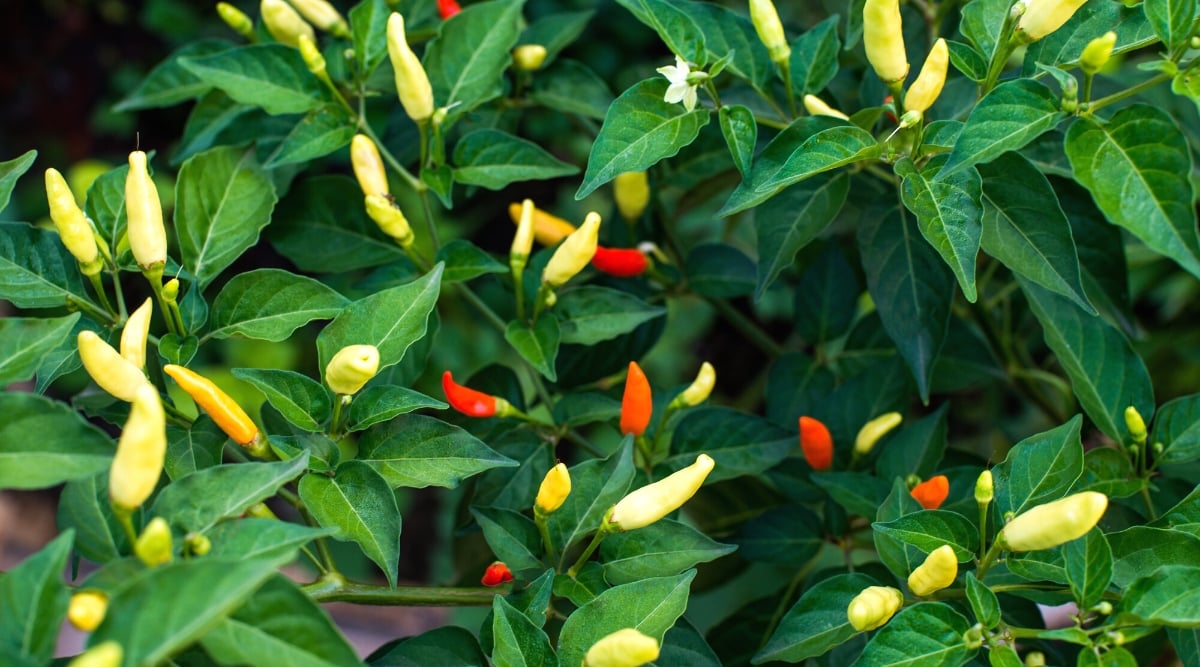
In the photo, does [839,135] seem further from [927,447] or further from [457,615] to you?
[457,615]

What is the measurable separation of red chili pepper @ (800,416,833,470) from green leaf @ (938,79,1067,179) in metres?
0.38

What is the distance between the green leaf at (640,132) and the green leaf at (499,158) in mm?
203

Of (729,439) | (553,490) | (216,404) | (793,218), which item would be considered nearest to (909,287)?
(793,218)

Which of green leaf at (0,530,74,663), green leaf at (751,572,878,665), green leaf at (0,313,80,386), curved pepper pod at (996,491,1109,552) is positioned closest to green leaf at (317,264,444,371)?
green leaf at (0,313,80,386)

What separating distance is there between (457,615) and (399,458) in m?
1.45

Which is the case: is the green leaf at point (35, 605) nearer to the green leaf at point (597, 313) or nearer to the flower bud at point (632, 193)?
the green leaf at point (597, 313)

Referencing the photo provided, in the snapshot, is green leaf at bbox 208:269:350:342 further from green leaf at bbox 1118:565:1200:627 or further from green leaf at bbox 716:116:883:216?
green leaf at bbox 1118:565:1200:627

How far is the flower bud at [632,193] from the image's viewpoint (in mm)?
1330

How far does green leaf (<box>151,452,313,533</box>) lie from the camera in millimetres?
835

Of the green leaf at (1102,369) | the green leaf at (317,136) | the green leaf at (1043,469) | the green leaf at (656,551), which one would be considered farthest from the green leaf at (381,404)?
the green leaf at (1102,369)

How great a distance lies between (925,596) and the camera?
3.24ft

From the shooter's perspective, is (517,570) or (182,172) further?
(182,172)

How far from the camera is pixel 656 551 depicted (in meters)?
1.02

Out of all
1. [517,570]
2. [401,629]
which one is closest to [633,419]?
[517,570]
